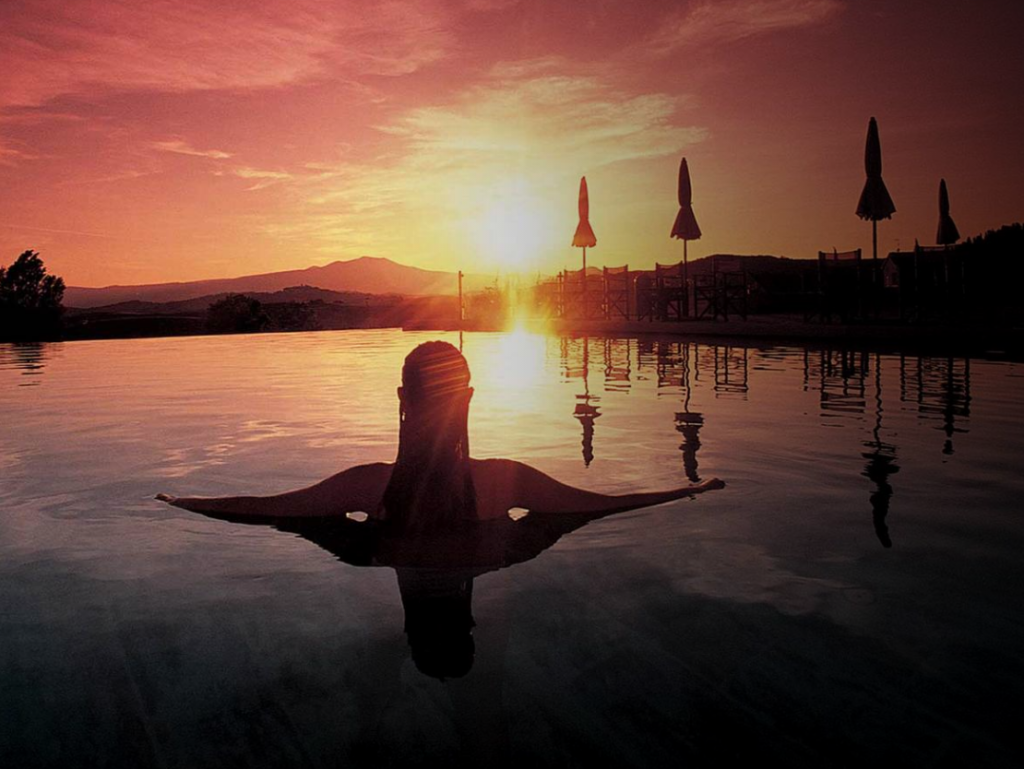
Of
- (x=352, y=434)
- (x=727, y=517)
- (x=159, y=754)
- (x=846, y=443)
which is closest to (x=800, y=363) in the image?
(x=846, y=443)

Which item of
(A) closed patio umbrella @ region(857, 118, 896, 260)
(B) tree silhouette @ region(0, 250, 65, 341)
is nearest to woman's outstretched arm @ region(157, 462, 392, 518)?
(A) closed patio umbrella @ region(857, 118, 896, 260)

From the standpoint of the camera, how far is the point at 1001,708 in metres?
2.17

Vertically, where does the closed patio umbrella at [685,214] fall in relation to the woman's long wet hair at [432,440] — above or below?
above

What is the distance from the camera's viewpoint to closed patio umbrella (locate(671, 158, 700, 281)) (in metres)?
26.3

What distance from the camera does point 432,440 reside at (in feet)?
11.8

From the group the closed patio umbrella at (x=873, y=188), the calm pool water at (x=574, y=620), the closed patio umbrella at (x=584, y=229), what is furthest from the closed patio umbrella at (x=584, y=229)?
the calm pool water at (x=574, y=620)

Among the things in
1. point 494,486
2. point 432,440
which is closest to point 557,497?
point 494,486

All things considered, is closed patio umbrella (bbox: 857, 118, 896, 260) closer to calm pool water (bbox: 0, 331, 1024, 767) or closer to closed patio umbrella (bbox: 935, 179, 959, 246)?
closed patio umbrella (bbox: 935, 179, 959, 246)

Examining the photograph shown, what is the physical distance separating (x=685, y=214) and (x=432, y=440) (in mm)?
24825

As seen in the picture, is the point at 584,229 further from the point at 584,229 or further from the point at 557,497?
the point at 557,497

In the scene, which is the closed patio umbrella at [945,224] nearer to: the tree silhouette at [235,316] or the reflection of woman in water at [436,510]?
the reflection of woman in water at [436,510]

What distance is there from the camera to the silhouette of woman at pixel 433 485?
11.8 feet

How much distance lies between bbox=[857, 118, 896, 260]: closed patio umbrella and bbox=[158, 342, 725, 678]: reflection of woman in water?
63.6 ft

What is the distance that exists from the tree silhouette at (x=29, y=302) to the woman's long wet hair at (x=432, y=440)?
42180 millimetres
